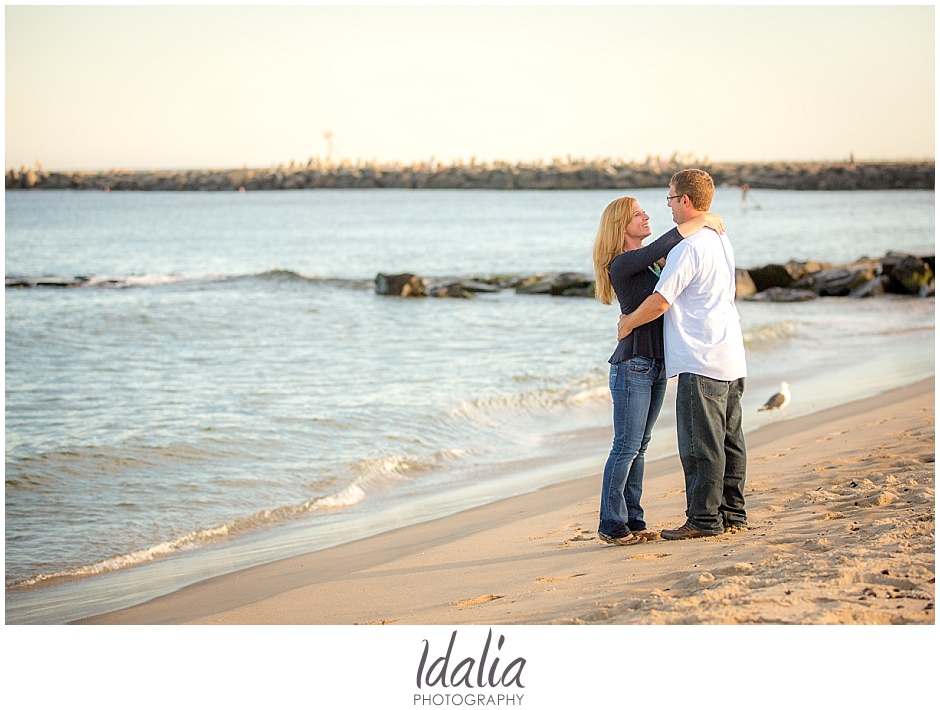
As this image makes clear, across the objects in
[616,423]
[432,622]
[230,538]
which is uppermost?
[616,423]

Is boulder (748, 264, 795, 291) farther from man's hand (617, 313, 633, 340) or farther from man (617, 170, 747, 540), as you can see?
man's hand (617, 313, 633, 340)

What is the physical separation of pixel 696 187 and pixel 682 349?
86cm

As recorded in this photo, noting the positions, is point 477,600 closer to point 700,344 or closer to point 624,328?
point 624,328

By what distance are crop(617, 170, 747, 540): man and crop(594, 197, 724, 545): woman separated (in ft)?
0.26

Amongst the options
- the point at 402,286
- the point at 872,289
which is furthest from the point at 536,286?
the point at 872,289

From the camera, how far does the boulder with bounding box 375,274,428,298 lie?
25016 mm

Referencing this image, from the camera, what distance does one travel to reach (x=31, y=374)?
1367 centimetres

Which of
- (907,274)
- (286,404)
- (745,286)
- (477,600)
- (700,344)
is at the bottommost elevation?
(286,404)

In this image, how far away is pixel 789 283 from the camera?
24266 millimetres

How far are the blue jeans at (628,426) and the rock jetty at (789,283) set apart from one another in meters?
18.9

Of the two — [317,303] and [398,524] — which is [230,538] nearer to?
[398,524]

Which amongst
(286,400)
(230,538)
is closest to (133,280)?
(286,400)

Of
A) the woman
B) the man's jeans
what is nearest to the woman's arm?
the woman
